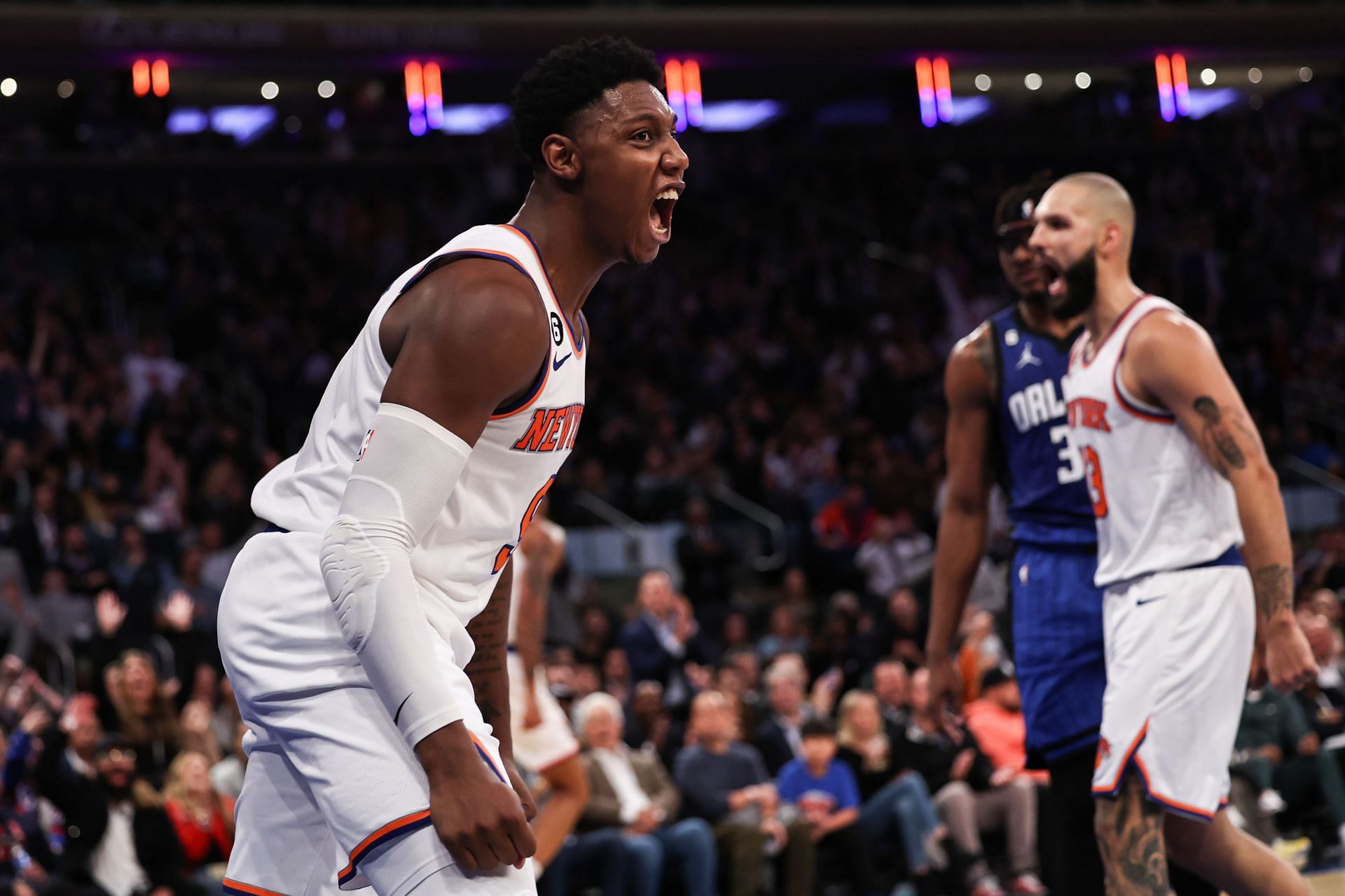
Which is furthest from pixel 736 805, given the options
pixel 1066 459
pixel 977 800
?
pixel 1066 459

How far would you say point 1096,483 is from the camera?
4.16 m

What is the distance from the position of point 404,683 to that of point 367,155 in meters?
18.4

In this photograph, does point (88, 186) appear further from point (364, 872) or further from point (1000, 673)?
point (364, 872)

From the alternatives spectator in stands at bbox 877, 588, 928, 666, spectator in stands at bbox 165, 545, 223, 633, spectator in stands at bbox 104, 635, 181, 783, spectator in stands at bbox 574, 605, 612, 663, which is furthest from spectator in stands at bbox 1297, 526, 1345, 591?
spectator in stands at bbox 104, 635, 181, 783

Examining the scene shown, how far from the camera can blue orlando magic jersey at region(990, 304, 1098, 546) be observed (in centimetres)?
444

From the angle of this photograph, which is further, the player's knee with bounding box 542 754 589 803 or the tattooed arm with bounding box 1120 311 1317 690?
the player's knee with bounding box 542 754 589 803

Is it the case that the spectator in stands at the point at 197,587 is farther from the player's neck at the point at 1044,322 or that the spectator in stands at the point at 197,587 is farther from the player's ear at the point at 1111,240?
the player's ear at the point at 1111,240

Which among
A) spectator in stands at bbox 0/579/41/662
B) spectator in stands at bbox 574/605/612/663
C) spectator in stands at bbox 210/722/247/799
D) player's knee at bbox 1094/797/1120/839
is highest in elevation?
spectator in stands at bbox 0/579/41/662

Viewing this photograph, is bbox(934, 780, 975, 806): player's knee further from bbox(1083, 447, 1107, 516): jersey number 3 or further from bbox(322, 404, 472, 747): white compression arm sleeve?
bbox(322, 404, 472, 747): white compression arm sleeve

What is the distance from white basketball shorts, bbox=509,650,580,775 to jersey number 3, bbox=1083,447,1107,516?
3288mm

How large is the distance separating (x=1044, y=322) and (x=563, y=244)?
2.49m

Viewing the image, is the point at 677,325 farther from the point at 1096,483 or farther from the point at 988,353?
the point at 1096,483

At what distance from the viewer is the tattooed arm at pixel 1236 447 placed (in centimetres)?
368

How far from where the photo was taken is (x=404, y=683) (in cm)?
226
